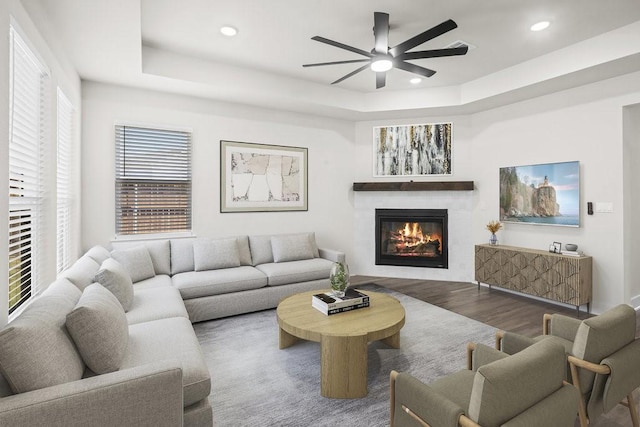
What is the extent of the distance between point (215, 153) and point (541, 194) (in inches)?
176

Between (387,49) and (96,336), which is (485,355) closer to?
(96,336)

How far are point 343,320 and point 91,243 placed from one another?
3295mm

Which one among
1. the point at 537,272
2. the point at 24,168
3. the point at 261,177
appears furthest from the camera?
the point at 261,177

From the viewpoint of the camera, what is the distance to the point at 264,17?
10.3 ft

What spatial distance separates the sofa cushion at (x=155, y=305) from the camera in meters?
2.63

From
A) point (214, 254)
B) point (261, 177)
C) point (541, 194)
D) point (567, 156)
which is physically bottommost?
point (214, 254)

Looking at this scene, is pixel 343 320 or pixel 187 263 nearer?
pixel 343 320

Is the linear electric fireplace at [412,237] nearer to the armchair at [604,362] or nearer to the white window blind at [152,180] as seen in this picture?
the white window blind at [152,180]

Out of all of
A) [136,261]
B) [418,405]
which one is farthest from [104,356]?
[136,261]

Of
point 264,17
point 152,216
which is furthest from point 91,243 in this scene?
point 264,17

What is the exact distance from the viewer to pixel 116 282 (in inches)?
106

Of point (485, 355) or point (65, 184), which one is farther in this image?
point (65, 184)

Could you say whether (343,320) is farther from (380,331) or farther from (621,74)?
(621,74)

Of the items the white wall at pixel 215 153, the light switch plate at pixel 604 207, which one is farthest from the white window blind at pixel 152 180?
the light switch plate at pixel 604 207
